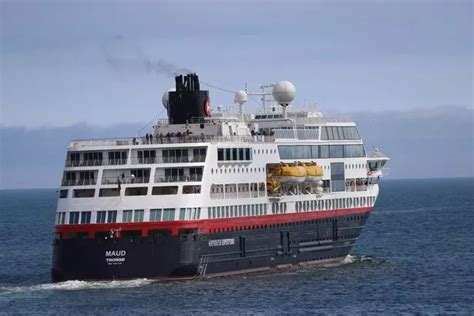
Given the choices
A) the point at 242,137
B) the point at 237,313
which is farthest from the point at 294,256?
the point at 237,313

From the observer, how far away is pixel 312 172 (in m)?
86.5

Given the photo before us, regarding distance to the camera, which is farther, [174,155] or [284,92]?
[284,92]

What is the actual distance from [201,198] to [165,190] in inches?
88.2

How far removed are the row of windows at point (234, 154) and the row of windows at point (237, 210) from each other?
3015mm

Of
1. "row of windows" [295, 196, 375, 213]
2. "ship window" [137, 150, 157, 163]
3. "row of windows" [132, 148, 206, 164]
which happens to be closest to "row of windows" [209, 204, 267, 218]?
"row of windows" [132, 148, 206, 164]

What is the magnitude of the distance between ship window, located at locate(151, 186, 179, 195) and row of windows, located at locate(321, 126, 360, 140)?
18.9 metres

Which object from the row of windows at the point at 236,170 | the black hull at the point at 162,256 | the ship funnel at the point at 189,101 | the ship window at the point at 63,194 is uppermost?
the ship funnel at the point at 189,101

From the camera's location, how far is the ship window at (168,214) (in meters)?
73.5

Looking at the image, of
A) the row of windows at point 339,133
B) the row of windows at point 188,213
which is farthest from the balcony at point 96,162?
the row of windows at point 339,133

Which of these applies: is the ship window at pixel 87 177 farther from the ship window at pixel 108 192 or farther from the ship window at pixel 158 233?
the ship window at pixel 158 233

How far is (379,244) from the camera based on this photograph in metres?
110

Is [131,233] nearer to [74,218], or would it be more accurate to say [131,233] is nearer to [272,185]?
[74,218]

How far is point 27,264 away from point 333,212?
23644mm

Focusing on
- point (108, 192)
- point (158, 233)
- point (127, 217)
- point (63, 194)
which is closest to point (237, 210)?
point (158, 233)
